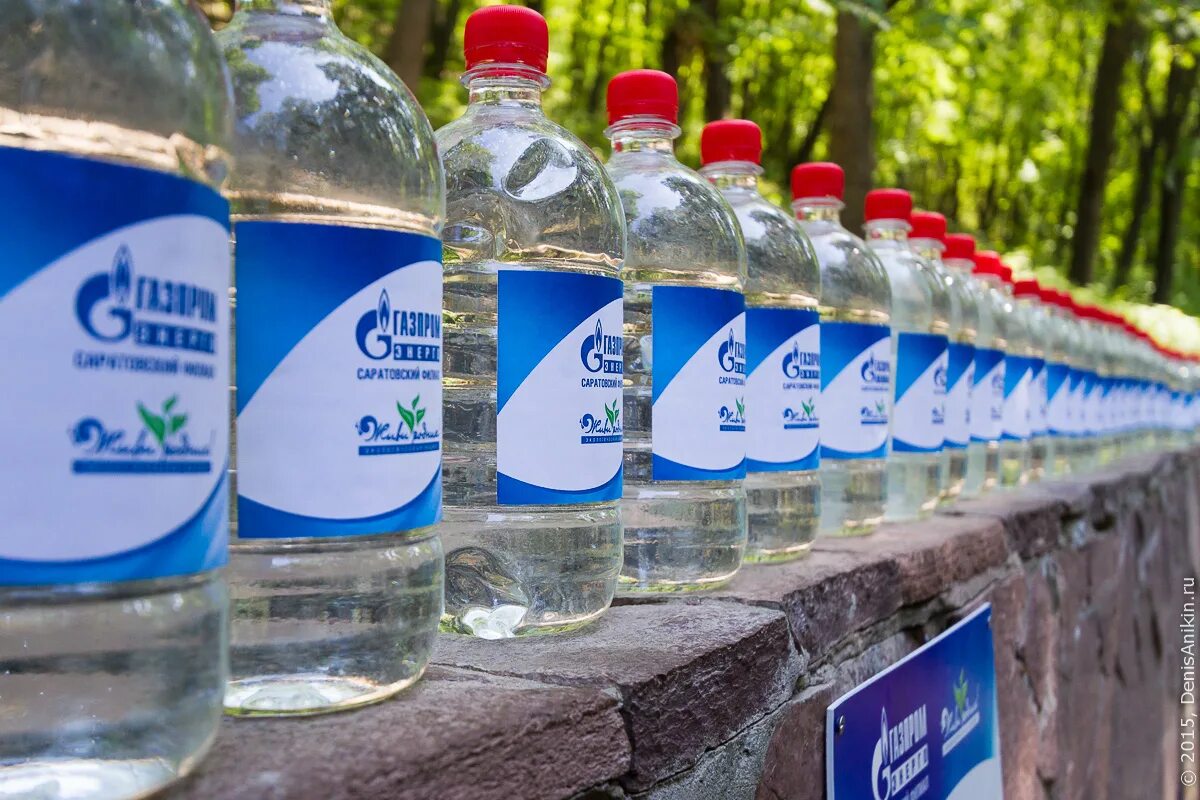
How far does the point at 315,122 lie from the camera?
3.17 ft

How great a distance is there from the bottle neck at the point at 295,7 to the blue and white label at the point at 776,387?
0.78 m

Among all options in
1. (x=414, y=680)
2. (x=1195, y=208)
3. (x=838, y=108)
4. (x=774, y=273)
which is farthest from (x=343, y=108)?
(x=1195, y=208)

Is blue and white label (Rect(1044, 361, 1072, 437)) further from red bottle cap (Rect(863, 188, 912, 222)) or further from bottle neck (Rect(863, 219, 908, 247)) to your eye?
red bottle cap (Rect(863, 188, 912, 222))

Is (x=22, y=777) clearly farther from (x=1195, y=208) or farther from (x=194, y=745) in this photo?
(x=1195, y=208)

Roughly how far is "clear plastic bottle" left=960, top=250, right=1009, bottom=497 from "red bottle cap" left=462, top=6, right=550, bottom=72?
1718 mm

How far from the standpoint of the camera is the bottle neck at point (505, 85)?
4.29 ft

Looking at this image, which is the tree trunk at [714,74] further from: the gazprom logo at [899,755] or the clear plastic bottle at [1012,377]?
the gazprom logo at [899,755]

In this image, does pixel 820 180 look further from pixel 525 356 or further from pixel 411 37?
pixel 411 37

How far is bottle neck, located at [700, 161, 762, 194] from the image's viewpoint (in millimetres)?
1816

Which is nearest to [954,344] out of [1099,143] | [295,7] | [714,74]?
[295,7]

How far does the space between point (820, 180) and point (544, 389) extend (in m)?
1.11

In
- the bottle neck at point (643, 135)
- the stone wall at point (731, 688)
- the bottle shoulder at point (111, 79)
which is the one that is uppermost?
the bottle neck at point (643, 135)

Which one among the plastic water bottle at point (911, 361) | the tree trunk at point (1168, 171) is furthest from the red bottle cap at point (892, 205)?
the tree trunk at point (1168, 171)

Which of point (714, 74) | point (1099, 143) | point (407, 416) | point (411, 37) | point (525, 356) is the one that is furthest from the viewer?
point (1099, 143)
